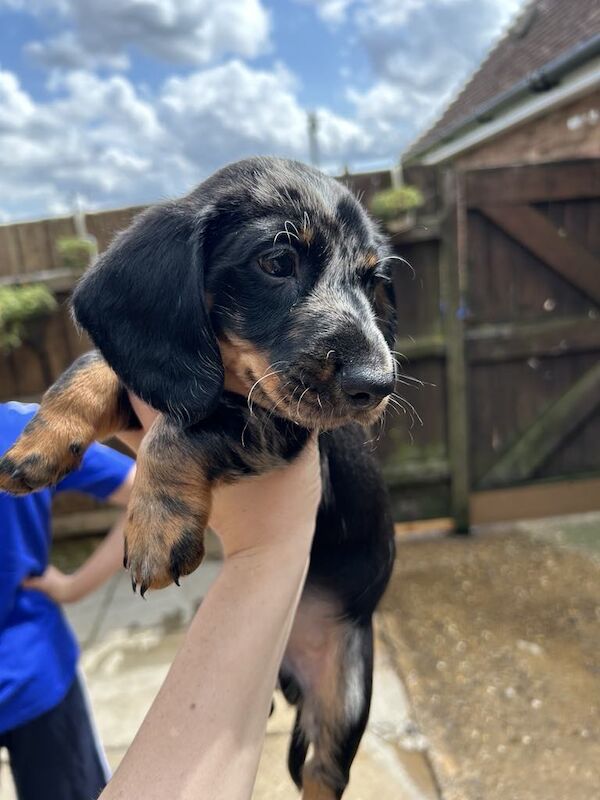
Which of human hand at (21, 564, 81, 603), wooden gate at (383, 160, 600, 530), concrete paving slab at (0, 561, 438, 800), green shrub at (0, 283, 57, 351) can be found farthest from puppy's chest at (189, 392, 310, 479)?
green shrub at (0, 283, 57, 351)

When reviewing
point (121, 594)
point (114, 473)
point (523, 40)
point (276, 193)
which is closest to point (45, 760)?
point (114, 473)

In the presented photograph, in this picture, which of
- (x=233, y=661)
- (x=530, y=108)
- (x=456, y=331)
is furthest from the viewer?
(x=530, y=108)

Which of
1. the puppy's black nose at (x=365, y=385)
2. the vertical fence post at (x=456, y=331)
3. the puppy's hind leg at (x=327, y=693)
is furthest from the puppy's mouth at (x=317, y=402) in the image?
the vertical fence post at (x=456, y=331)

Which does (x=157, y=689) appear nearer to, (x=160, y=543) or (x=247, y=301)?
(x=160, y=543)

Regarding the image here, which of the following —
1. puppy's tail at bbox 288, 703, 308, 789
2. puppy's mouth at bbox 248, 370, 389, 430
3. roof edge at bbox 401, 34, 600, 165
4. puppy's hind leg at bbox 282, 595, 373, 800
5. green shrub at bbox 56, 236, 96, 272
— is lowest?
puppy's tail at bbox 288, 703, 308, 789

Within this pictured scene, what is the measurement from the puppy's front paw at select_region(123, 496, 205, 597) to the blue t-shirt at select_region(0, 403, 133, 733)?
65cm

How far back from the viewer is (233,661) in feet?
3.90

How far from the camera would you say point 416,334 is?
488cm

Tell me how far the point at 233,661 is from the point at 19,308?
12.9 ft

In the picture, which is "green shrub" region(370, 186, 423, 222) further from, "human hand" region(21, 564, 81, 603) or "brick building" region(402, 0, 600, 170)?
"human hand" region(21, 564, 81, 603)

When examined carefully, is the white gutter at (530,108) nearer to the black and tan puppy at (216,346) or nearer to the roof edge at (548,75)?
the roof edge at (548,75)

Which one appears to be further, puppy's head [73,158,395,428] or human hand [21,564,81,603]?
human hand [21,564,81,603]

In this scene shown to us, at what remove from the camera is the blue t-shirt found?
5.77ft

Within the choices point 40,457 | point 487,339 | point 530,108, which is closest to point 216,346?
point 40,457
